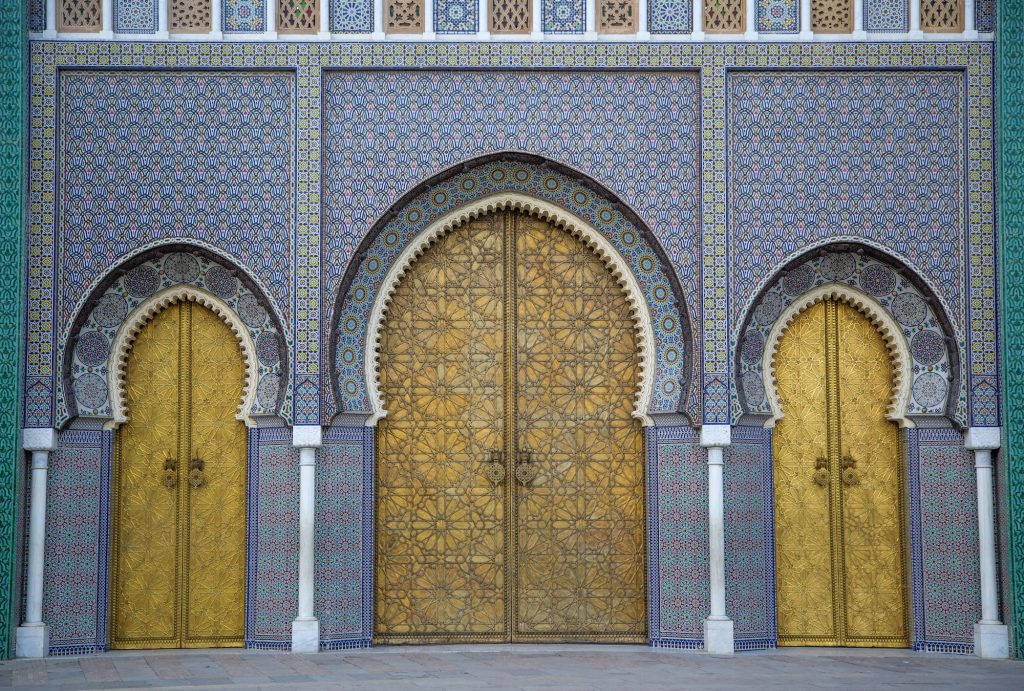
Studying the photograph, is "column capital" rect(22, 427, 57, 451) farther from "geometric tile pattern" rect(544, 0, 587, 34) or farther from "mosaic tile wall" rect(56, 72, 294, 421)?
"geometric tile pattern" rect(544, 0, 587, 34)

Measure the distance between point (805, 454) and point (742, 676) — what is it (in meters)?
2.05

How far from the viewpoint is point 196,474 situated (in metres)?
9.84

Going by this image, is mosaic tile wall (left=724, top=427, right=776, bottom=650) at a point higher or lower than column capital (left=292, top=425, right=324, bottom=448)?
lower

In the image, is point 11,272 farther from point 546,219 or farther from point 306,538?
point 546,219

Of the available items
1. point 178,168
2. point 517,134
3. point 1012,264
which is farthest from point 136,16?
point 1012,264

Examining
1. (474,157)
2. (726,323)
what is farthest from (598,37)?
(726,323)

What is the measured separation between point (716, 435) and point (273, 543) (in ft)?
10.4

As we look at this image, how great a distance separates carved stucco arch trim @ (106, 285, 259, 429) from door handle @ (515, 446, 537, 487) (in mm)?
1905

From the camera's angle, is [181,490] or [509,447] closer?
[181,490]

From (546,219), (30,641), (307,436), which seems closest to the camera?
(30,641)

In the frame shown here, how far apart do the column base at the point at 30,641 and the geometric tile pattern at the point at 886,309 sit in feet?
16.6

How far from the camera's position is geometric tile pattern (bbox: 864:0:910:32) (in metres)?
9.93

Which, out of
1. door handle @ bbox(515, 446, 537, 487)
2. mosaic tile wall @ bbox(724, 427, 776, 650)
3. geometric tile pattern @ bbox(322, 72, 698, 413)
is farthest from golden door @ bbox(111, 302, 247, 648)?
mosaic tile wall @ bbox(724, 427, 776, 650)

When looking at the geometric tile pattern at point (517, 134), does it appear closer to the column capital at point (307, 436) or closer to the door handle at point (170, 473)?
the column capital at point (307, 436)
